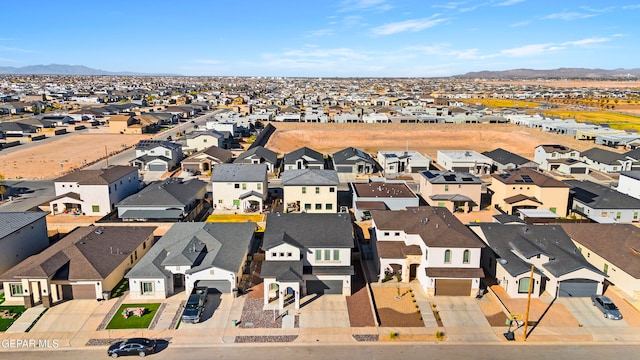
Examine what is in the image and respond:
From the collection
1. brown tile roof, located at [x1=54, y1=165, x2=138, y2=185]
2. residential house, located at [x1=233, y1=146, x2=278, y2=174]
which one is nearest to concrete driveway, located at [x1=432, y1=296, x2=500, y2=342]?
brown tile roof, located at [x1=54, y1=165, x2=138, y2=185]

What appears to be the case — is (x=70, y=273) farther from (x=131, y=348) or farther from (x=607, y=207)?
(x=607, y=207)

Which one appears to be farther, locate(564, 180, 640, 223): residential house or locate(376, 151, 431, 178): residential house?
locate(376, 151, 431, 178): residential house

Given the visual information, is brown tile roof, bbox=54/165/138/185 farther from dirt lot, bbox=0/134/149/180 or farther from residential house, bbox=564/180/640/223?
residential house, bbox=564/180/640/223

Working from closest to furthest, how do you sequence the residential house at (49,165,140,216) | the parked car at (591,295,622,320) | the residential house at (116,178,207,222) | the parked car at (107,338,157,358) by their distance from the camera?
the parked car at (107,338,157,358) → the parked car at (591,295,622,320) → the residential house at (116,178,207,222) → the residential house at (49,165,140,216)

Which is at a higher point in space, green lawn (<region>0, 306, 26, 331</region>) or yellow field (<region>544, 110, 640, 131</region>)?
yellow field (<region>544, 110, 640, 131</region>)

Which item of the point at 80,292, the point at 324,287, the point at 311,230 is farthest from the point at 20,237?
the point at 324,287

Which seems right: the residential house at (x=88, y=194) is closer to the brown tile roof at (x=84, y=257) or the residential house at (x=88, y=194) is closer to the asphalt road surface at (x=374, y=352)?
the brown tile roof at (x=84, y=257)

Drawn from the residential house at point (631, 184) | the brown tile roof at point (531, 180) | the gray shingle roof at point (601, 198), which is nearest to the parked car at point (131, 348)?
the brown tile roof at point (531, 180)
